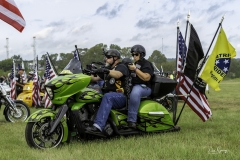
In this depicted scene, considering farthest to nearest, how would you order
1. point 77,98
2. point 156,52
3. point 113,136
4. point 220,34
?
1. point 156,52
2. point 220,34
3. point 113,136
4. point 77,98

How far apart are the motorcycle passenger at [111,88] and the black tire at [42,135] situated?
491mm

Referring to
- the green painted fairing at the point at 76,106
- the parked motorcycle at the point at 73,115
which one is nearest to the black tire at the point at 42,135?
the parked motorcycle at the point at 73,115

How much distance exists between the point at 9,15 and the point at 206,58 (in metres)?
4.10

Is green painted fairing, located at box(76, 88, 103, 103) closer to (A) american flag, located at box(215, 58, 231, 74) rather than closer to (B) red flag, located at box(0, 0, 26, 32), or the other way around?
(B) red flag, located at box(0, 0, 26, 32)

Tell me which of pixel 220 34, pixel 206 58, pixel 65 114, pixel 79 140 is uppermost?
pixel 220 34

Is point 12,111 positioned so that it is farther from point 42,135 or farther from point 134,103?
point 134,103

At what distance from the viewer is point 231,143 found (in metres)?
6.14

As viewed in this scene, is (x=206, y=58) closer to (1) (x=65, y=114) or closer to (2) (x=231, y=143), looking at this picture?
(2) (x=231, y=143)

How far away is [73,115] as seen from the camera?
6215 mm

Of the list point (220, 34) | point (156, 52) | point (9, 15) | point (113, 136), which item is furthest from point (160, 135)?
point (156, 52)

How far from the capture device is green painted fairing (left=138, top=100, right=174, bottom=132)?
702 centimetres

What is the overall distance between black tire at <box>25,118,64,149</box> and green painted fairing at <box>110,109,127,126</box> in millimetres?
990

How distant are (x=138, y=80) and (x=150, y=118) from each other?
28.5 inches

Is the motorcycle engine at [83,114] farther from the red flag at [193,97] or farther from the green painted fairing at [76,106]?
the red flag at [193,97]
